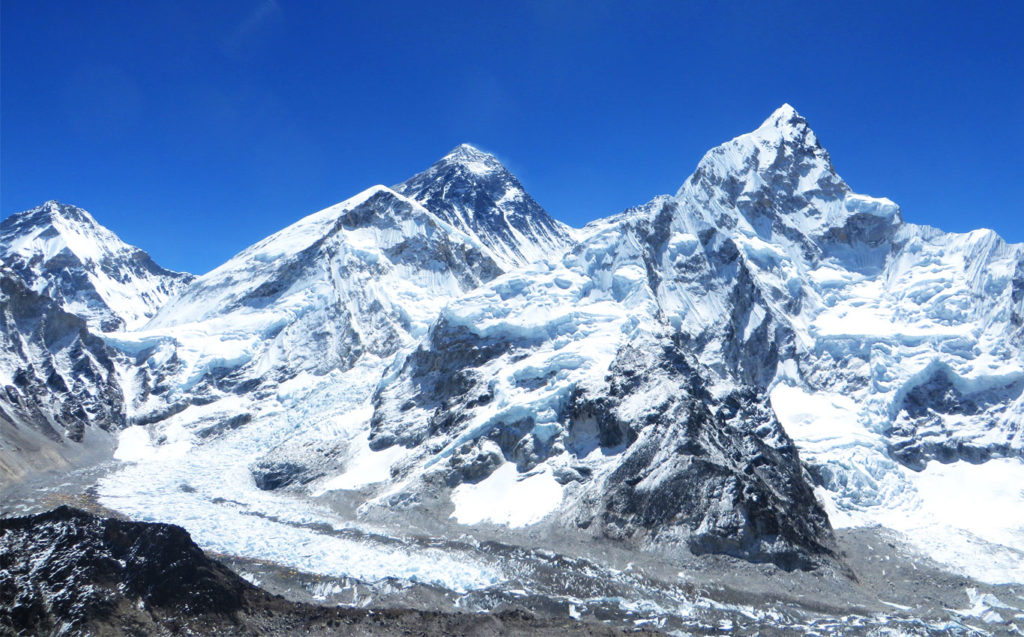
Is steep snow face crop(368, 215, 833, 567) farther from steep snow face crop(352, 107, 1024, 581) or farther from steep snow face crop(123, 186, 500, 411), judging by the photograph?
steep snow face crop(123, 186, 500, 411)

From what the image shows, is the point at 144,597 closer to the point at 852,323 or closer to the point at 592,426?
the point at 592,426

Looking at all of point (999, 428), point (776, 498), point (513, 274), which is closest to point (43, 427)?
point (513, 274)

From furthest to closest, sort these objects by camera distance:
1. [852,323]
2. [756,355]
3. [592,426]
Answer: [852,323] < [756,355] < [592,426]

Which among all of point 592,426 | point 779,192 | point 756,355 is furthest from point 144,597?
point 779,192

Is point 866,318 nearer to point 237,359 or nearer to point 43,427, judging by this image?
point 237,359

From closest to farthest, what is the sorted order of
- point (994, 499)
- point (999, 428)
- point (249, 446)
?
point (994, 499) → point (999, 428) → point (249, 446)

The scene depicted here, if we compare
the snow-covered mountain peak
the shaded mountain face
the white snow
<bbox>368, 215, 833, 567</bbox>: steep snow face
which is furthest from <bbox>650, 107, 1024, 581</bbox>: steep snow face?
the shaded mountain face

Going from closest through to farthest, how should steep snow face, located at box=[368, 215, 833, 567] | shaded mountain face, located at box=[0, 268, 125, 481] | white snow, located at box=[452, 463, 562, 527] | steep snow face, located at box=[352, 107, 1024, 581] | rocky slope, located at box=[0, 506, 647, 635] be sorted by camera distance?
rocky slope, located at box=[0, 506, 647, 635] < steep snow face, located at box=[368, 215, 833, 567] < white snow, located at box=[452, 463, 562, 527] < steep snow face, located at box=[352, 107, 1024, 581] < shaded mountain face, located at box=[0, 268, 125, 481]

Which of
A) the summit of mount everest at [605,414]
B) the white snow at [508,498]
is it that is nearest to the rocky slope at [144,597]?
the summit of mount everest at [605,414]

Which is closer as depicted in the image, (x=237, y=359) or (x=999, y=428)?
(x=999, y=428)
